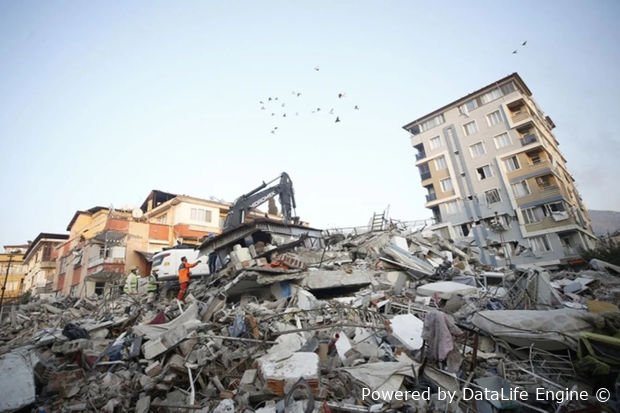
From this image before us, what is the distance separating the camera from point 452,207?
28.5m

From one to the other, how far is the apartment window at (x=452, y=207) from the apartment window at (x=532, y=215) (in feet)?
17.5

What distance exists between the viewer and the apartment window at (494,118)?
27.1m

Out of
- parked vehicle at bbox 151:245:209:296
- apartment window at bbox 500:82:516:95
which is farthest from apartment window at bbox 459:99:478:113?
parked vehicle at bbox 151:245:209:296

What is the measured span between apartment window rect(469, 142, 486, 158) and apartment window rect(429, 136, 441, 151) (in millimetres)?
3410

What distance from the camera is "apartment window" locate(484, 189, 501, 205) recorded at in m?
26.0

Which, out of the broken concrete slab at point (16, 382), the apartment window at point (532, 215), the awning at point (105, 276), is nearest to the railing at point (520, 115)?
the apartment window at point (532, 215)

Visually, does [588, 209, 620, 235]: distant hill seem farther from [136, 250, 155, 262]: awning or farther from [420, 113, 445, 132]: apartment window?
[136, 250, 155, 262]: awning

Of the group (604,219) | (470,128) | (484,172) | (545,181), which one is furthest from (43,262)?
(604,219)

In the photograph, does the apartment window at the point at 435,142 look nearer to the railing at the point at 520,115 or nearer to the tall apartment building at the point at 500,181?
the tall apartment building at the point at 500,181

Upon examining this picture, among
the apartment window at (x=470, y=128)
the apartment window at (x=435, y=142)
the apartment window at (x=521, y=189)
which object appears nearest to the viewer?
the apartment window at (x=521, y=189)

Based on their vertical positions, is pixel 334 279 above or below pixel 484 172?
below

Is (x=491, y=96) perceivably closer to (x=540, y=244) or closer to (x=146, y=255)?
(x=540, y=244)

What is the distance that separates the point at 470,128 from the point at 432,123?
435 centimetres

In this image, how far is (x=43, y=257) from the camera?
33844mm
